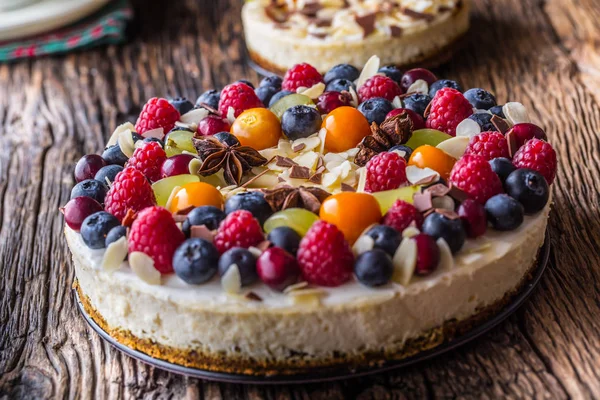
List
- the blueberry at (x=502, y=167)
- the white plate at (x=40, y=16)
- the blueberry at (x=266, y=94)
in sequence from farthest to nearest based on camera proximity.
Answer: the white plate at (x=40, y=16)
the blueberry at (x=266, y=94)
the blueberry at (x=502, y=167)

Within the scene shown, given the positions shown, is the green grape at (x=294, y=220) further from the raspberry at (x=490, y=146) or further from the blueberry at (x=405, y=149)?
the raspberry at (x=490, y=146)

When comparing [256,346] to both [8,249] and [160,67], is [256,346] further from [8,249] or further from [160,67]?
[160,67]

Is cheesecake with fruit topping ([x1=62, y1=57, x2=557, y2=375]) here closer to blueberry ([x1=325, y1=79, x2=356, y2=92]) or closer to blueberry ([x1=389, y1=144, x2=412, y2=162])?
blueberry ([x1=389, y1=144, x2=412, y2=162])

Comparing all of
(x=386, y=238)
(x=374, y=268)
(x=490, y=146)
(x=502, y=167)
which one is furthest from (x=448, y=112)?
(x=374, y=268)

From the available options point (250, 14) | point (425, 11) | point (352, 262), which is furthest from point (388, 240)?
point (250, 14)

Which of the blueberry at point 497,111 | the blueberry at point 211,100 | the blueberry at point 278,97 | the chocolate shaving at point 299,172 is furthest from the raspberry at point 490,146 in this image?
the blueberry at point 211,100

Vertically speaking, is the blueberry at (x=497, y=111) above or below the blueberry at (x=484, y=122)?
below
